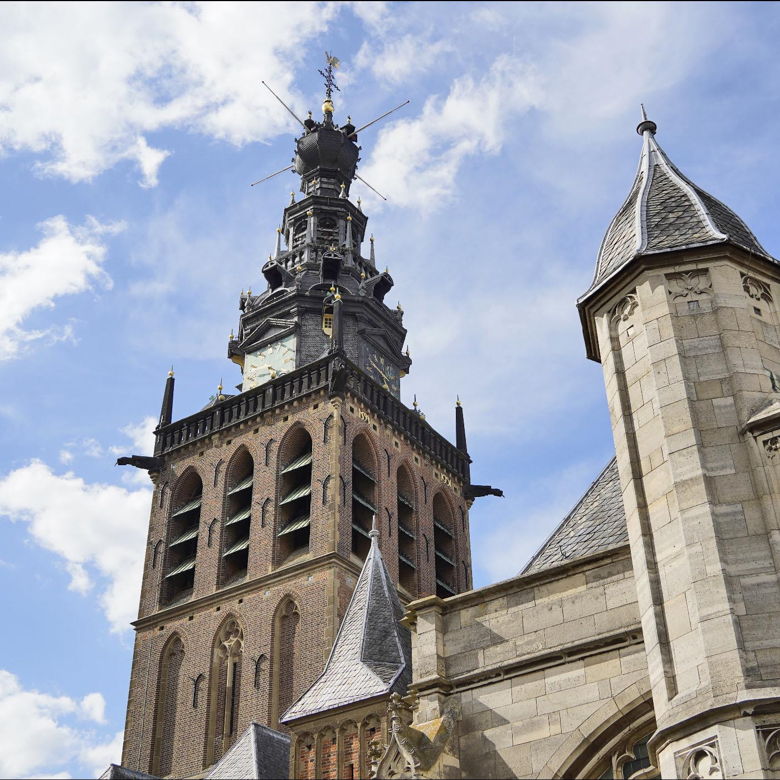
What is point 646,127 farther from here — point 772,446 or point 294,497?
point 294,497

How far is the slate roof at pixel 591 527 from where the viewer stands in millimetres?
17203

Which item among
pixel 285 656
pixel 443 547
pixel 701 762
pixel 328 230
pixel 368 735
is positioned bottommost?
pixel 701 762

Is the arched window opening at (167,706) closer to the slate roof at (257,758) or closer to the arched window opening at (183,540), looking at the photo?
the arched window opening at (183,540)

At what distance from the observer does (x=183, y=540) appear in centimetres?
4653

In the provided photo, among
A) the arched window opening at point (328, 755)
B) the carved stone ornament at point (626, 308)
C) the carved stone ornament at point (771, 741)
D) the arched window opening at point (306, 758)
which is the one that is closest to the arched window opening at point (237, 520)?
the arched window opening at point (306, 758)

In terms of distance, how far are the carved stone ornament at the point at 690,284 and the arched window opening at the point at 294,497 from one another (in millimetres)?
28878

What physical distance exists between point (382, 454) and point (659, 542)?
111ft

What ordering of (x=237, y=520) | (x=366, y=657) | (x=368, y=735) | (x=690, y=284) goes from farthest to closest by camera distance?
(x=237, y=520) → (x=366, y=657) → (x=368, y=735) → (x=690, y=284)

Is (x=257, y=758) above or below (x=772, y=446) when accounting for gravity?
below

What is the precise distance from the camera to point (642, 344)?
1508 centimetres

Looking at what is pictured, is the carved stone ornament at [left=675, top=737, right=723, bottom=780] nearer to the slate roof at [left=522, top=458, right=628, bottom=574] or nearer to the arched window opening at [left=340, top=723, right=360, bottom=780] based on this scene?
the slate roof at [left=522, top=458, right=628, bottom=574]


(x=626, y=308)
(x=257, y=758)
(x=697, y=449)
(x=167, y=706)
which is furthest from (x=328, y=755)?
(x=167, y=706)

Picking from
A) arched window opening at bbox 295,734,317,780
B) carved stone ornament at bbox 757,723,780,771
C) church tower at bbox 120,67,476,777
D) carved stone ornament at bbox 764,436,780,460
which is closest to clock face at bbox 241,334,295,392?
church tower at bbox 120,67,476,777

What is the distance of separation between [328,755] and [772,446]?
9.79 m
